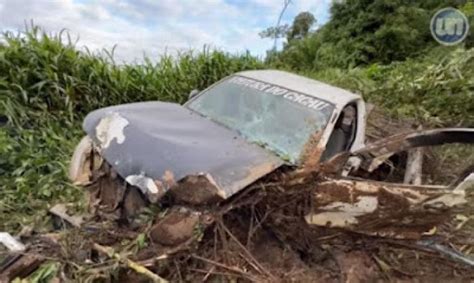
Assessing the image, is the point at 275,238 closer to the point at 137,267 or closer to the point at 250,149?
the point at 250,149

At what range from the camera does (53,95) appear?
7250 millimetres

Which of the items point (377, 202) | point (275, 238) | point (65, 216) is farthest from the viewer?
point (65, 216)

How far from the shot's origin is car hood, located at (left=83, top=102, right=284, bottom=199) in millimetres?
3398

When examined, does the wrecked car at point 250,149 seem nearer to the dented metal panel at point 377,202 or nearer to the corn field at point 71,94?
the dented metal panel at point 377,202

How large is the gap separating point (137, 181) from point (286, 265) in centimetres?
111

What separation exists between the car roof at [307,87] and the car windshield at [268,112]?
8 centimetres

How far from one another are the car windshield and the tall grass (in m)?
1.57

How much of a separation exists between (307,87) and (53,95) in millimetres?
3948

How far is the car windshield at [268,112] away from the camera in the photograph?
4.10 metres

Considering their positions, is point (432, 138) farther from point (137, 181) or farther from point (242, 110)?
point (137, 181)

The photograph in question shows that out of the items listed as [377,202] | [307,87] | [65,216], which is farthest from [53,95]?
[377,202]

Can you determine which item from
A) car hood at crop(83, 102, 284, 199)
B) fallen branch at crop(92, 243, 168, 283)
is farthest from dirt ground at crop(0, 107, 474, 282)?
car hood at crop(83, 102, 284, 199)

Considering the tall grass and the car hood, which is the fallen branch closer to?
the car hood

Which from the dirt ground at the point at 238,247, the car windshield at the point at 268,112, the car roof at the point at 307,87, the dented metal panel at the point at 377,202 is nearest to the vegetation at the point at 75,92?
the dirt ground at the point at 238,247
